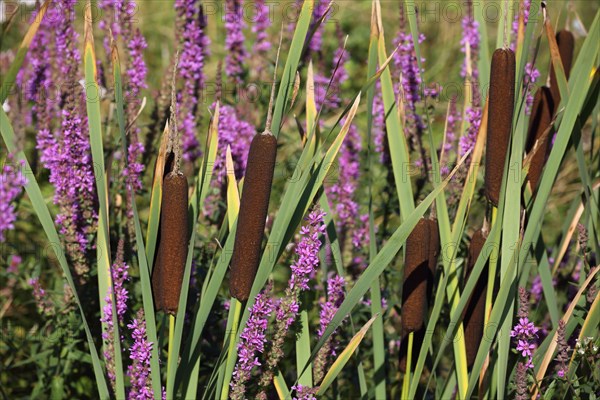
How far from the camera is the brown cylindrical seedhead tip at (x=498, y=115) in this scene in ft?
5.66

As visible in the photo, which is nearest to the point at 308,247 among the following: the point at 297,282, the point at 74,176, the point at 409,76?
the point at 297,282

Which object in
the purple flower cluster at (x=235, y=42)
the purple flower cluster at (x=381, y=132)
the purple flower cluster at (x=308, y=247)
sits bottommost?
the purple flower cluster at (x=308, y=247)

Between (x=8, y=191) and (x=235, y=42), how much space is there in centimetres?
91

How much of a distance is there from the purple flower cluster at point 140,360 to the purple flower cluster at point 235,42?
1.27m

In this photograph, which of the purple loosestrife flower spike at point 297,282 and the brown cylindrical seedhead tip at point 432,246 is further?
the brown cylindrical seedhead tip at point 432,246

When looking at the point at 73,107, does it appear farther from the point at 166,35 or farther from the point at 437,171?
the point at 166,35

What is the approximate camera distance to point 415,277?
1854 millimetres

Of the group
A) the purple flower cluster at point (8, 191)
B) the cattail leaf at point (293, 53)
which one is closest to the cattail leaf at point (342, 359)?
the cattail leaf at point (293, 53)

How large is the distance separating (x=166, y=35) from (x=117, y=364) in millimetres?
4644

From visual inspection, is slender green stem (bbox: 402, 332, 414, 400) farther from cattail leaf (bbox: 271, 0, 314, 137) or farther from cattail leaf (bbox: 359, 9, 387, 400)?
cattail leaf (bbox: 271, 0, 314, 137)

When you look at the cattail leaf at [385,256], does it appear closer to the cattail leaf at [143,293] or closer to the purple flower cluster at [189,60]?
the cattail leaf at [143,293]

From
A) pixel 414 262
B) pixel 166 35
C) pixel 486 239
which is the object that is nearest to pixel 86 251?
pixel 414 262

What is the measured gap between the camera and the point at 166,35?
6051 mm

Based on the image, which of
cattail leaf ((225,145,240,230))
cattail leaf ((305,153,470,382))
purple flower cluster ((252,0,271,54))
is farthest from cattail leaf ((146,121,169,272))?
purple flower cluster ((252,0,271,54))
